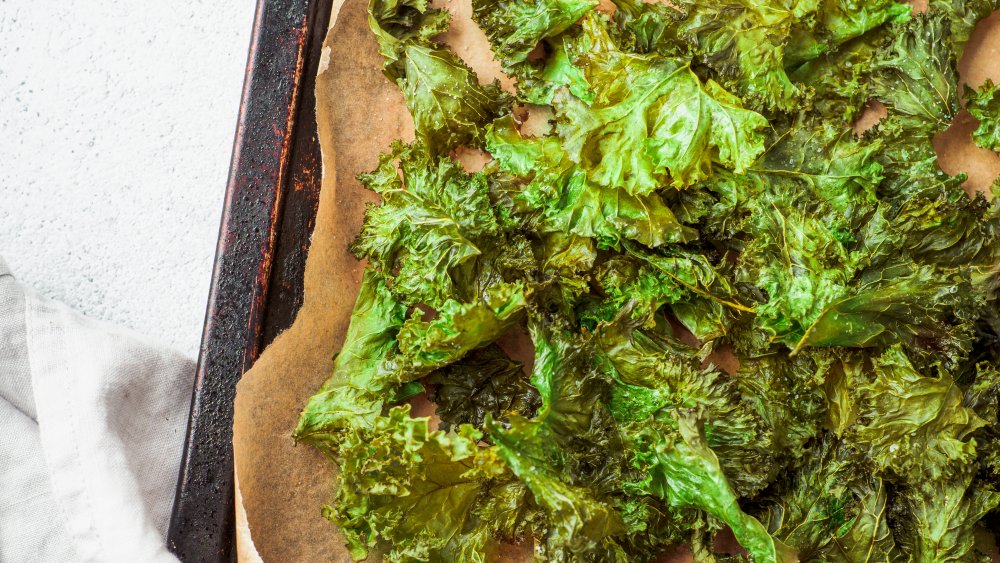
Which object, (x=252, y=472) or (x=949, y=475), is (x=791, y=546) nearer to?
(x=949, y=475)

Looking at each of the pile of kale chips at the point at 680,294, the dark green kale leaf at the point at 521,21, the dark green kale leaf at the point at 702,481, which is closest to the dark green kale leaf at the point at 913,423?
the pile of kale chips at the point at 680,294

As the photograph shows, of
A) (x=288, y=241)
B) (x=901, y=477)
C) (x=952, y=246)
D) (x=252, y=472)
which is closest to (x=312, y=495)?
(x=252, y=472)

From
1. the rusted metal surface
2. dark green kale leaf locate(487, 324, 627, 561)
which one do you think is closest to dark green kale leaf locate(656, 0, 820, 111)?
dark green kale leaf locate(487, 324, 627, 561)

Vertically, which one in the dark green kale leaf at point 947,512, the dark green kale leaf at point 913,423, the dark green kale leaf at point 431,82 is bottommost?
the dark green kale leaf at point 947,512

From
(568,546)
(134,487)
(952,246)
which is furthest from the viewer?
(134,487)

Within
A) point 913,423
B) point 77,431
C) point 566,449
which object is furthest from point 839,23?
point 77,431

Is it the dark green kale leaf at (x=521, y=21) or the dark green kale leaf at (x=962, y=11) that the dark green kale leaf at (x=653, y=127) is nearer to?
the dark green kale leaf at (x=521, y=21)

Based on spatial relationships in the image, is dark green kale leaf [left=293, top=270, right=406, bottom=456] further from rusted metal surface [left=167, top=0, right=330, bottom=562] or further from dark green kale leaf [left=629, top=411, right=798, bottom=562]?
dark green kale leaf [left=629, top=411, right=798, bottom=562]
